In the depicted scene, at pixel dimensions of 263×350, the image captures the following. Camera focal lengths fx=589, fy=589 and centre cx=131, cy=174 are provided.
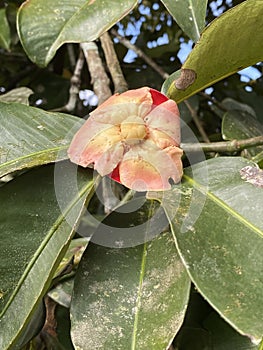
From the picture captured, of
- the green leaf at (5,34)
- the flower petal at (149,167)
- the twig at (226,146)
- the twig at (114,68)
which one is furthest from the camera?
the green leaf at (5,34)

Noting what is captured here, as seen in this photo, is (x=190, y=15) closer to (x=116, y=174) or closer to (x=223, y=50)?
(x=223, y=50)

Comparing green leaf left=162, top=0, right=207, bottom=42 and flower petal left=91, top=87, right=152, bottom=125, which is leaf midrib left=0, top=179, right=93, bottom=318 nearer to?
flower petal left=91, top=87, right=152, bottom=125

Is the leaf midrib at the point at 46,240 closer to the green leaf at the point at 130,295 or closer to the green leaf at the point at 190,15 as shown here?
the green leaf at the point at 130,295

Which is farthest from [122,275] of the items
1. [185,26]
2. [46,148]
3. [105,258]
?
[185,26]

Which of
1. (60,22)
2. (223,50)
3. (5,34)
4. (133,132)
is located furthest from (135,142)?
(5,34)

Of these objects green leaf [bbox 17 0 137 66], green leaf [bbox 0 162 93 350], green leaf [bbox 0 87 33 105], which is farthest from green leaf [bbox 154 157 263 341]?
green leaf [bbox 0 87 33 105]

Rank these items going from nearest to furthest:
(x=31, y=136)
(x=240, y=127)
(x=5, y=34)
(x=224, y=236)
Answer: (x=224, y=236) → (x=31, y=136) → (x=240, y=127) → (x=5, y=34)

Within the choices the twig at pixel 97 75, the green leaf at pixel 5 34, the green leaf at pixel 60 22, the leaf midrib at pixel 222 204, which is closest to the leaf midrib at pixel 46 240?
the leaf midrib at pixel 222 204
